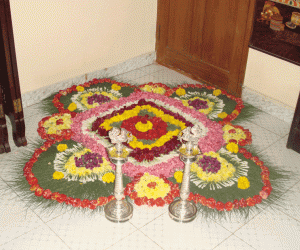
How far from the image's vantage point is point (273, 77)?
4461mm

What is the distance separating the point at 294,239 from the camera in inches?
115

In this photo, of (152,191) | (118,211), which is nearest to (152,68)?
(152,191)

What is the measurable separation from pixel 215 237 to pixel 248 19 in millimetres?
2613

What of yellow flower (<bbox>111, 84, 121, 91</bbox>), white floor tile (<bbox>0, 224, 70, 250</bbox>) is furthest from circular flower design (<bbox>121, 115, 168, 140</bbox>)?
white floor tile (<bbox>0, 224, 70, 250</bbox>)

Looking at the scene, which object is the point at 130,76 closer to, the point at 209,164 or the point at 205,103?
the point at 205,103

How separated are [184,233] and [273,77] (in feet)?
7.69

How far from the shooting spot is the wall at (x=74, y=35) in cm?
432

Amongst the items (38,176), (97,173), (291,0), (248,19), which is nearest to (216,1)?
(248,19)

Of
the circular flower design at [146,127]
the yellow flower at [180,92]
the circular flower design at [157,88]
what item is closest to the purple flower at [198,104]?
the yellow flower at [180,92]

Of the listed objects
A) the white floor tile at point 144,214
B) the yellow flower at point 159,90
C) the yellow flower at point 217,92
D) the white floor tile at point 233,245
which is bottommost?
the white floor tile at point 144,214

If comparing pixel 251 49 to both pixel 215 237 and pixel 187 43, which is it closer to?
pixel 187 43

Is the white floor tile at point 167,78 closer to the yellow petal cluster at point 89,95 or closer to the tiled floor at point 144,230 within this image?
the yellow petal cluster at point 89,95

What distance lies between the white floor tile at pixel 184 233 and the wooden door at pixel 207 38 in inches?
91.6

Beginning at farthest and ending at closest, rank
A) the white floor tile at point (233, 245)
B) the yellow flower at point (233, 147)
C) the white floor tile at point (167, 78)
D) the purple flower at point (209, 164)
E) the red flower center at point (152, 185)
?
the white floor tile at point (167, 78) < the yellow flower at point (233, 147) < the purple flower at point (209, 164) < the red flower center at point (152, 185) < the white floor tile at point (233, 245)
